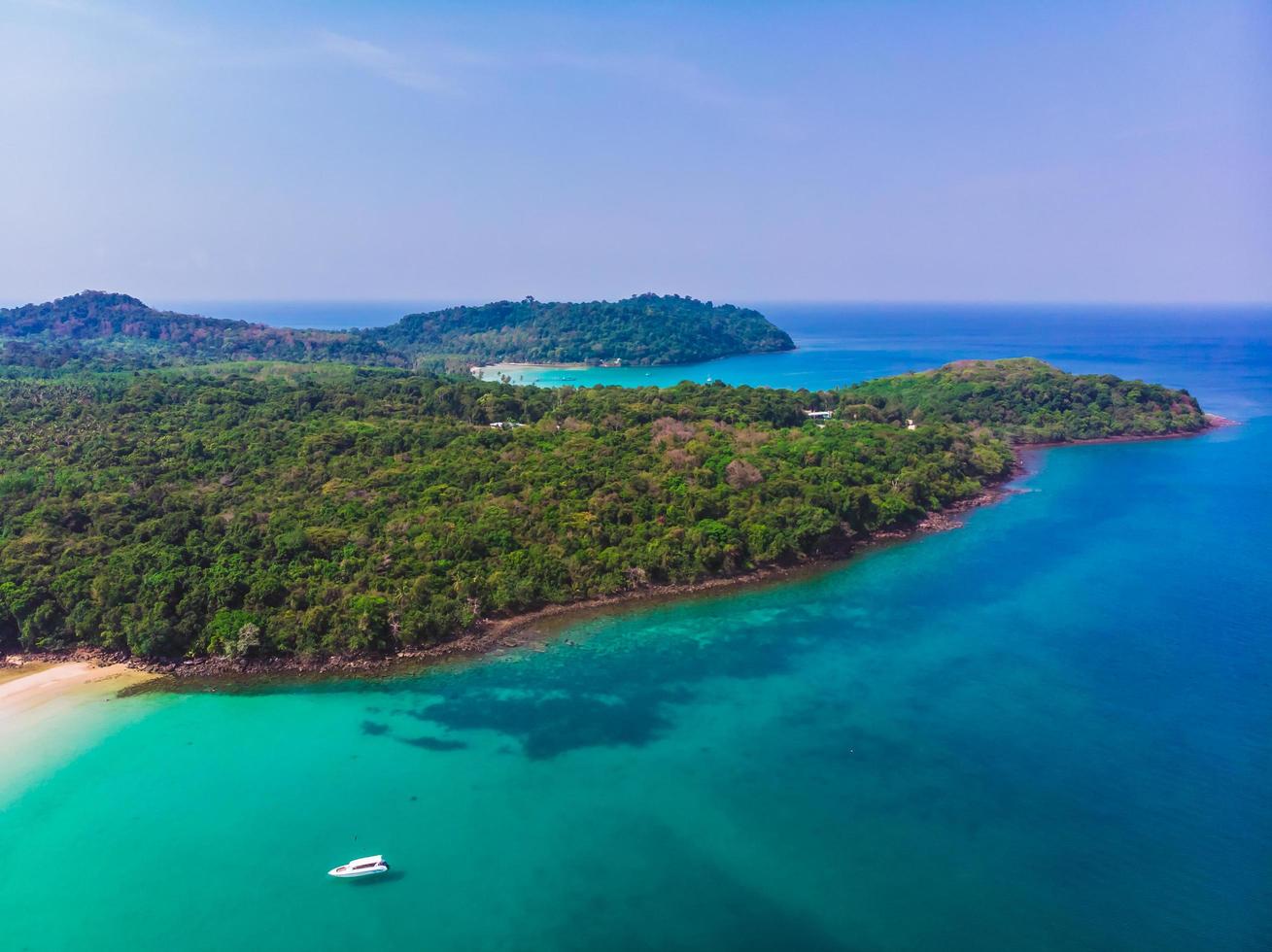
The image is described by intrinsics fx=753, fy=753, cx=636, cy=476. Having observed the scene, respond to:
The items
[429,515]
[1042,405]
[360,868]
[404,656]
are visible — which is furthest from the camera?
[1042,405]

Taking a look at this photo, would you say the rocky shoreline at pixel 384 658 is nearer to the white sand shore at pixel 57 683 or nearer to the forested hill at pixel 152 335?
the white sand shore at pixel 57 683

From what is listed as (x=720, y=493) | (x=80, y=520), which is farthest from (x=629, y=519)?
(x=80, y=520)

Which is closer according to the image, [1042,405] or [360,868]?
[360,868]

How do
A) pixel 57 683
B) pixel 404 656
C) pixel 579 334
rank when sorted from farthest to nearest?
pixel 579 334 → pixel 404 656 → pixel 57 683

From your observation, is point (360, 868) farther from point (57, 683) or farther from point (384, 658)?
point (57, 683)

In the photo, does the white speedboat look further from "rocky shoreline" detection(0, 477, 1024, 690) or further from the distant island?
the distant island

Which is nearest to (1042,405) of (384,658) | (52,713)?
(384,658)

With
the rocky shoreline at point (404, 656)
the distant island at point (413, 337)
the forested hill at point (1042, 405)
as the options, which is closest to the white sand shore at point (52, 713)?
the rocky shoreline at point (404, 656)
